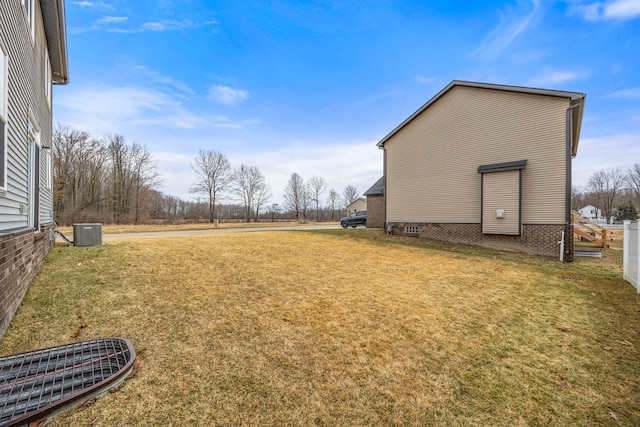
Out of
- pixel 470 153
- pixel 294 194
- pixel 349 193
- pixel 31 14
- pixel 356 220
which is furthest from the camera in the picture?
pixel 349 193

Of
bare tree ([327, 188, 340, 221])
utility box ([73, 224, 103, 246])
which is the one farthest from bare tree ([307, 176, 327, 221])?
utility box ([73, 224, 103, 246])

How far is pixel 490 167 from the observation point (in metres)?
11.0

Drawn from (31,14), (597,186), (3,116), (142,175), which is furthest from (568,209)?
(597,186)

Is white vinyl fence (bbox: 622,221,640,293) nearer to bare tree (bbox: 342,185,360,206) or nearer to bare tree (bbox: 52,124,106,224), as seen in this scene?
bare tree (bbox: 52,124,106,224)

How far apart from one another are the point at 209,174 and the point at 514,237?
1354 inches

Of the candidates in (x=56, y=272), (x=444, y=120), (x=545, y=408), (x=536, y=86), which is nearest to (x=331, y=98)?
(x=444, y=120)

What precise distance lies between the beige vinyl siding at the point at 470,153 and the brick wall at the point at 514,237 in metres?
0.28

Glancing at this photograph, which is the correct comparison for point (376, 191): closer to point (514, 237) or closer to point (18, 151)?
point (514, 237)

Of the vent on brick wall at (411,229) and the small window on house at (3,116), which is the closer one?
the small window on house at (3,116)

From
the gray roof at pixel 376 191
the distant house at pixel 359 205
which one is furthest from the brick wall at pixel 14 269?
the distant house at pixel 359 205

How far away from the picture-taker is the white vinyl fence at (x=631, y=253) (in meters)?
5.88

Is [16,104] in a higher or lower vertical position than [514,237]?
higher

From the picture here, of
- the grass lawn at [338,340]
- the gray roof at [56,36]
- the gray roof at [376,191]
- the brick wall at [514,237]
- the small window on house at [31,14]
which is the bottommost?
the grass lawn at [338,340]

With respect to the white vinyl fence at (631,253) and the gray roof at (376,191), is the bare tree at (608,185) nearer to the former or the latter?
the gray roof at (376,191)
